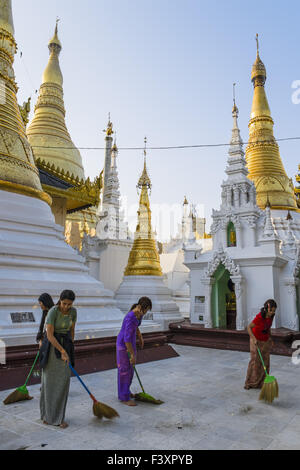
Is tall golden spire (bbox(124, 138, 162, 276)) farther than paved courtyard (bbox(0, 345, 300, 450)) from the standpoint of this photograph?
Yes

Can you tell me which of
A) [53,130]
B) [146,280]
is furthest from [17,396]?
[53,130]

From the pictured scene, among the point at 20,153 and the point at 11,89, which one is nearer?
the point at 20,153

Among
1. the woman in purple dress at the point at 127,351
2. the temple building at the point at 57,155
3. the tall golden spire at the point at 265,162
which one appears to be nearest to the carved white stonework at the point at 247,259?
the tall golden spire at the point at 265,162

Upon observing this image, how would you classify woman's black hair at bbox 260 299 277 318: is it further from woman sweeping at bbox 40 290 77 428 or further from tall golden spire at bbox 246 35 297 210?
tall golden spire at bbox 246 35 297 210

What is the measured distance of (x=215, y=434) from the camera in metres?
3.63

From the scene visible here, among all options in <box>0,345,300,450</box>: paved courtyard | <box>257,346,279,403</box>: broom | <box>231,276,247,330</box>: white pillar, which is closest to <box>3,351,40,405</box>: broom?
<box>0,345,300,450</box>: paved courtyard

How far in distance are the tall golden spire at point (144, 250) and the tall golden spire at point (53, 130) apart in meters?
4.34

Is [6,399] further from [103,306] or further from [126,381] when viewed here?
[103,306]

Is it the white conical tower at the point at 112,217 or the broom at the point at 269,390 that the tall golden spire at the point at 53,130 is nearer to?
the white conical tower at the point at 112,217

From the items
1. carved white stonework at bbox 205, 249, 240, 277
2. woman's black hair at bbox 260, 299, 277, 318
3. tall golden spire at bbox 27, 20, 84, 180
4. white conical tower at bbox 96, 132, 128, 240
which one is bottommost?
woman's black hair at bbox 260, 299, 277, 318

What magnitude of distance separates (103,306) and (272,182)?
12.2 metres

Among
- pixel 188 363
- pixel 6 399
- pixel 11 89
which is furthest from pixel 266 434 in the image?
pixel 11 89

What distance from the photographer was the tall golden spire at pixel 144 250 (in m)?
13.8

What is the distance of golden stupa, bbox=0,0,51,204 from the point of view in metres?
9.18
